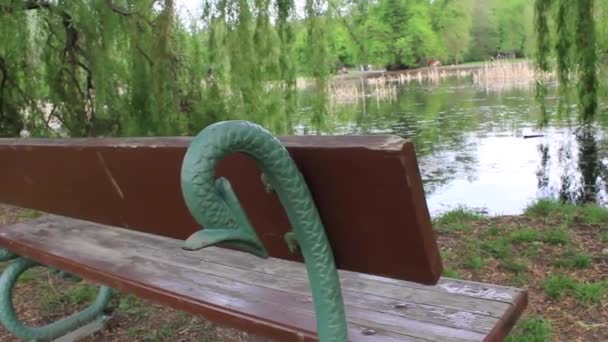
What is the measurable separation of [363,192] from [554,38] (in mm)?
4081

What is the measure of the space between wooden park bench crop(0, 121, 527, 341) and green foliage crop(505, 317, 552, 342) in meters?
1.20

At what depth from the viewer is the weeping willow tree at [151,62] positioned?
15.1 feet

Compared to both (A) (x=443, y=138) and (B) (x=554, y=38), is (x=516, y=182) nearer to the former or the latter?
(B) (x=554, y=38)

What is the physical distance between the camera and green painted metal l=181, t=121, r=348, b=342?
1009 millimetres

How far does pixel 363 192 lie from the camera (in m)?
1.10

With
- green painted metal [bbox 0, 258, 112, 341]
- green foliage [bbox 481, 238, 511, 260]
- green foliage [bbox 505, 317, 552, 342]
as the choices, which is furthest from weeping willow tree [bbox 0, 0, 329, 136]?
green foliage [bbox 505, 317, 552, 342]

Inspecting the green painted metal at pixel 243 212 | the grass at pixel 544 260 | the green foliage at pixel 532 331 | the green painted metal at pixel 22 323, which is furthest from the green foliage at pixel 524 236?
the green painted metal at pixel 243 212

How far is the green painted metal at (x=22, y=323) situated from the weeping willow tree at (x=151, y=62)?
204 centimetres

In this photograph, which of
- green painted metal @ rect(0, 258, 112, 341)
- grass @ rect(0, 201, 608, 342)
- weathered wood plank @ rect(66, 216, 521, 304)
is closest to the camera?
weathered wood plank @ rect(66, 216, 521, 304)

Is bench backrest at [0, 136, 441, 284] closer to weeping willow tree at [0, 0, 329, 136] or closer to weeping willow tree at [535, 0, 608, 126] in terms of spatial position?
weeping willow tree at [0, 0, 329, 136]

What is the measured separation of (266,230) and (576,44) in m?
3.67

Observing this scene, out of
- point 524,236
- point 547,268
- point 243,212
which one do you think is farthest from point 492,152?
point 243,212

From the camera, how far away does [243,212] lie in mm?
1090

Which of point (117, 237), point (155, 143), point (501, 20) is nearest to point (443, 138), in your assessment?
point (117, 237)
